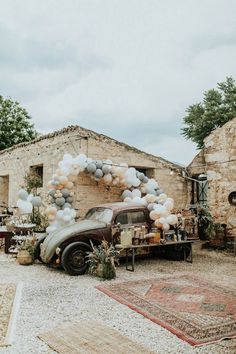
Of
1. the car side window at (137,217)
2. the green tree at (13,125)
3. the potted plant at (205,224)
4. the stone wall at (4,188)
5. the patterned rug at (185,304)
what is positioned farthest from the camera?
the green tree at (13,125)

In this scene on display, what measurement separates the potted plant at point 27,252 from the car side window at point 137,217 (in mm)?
2582

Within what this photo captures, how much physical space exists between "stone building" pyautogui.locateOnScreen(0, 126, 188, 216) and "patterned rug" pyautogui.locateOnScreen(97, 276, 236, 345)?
4.78 metres

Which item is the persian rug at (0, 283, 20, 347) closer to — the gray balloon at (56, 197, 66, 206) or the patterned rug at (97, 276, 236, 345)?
the patterned rug at (97, 276, 236, 345)

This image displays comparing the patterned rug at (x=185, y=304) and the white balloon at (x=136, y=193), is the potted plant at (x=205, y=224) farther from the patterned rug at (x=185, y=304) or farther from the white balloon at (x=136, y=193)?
the patterned rug at (x=185, y=304)

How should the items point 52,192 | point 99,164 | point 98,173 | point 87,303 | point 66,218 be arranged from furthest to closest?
1. point 99,164
2. point 98,173
3. point 52,192
4. point 66,218
5. point 87,303

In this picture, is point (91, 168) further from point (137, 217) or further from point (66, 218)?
point (137, 217)

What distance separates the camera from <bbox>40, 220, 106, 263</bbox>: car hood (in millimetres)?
8375

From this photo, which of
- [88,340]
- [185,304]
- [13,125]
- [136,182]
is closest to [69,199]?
[136,182]

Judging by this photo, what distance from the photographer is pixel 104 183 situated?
12094 mm

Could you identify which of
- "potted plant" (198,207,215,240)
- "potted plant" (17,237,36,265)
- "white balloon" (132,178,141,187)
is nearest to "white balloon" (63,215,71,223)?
"potted plant" (17,237,36,265)

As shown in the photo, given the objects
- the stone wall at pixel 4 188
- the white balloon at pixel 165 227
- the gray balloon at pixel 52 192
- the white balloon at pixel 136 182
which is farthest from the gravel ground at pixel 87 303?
the stone wall at pixel 4 188

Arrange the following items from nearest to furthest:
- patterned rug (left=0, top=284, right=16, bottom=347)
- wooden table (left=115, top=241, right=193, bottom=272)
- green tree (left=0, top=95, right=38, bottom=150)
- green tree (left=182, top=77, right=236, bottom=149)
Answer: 1. patterned rug (left=0, top=284, right=16, bottom=347)
2. wooden table (left=115, top=241, right=193, bottom=272)
3. green tree (left=182, top=77, right=236, bottom=149)
4. green tree (left=0, top=95, right=38, bottom=150)

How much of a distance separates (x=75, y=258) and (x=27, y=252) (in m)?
1.67

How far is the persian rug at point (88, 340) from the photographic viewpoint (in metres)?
4.18
